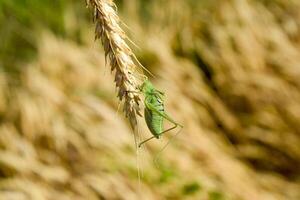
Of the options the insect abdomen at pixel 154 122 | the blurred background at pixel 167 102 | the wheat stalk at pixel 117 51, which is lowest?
the wheat stalk at pixel 117 51

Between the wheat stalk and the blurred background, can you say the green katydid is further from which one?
the blurred background

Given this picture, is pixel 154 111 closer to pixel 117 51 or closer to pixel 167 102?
pixel 117 51

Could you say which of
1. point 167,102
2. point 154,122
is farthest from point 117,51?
point 167,102

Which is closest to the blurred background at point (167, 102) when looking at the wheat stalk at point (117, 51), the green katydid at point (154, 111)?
the green katydid at point (154, 111)

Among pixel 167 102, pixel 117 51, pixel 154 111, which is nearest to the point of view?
pixel 117 51

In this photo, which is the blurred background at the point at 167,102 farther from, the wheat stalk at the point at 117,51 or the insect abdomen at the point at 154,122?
the wheat stalk at the point at 117,51
